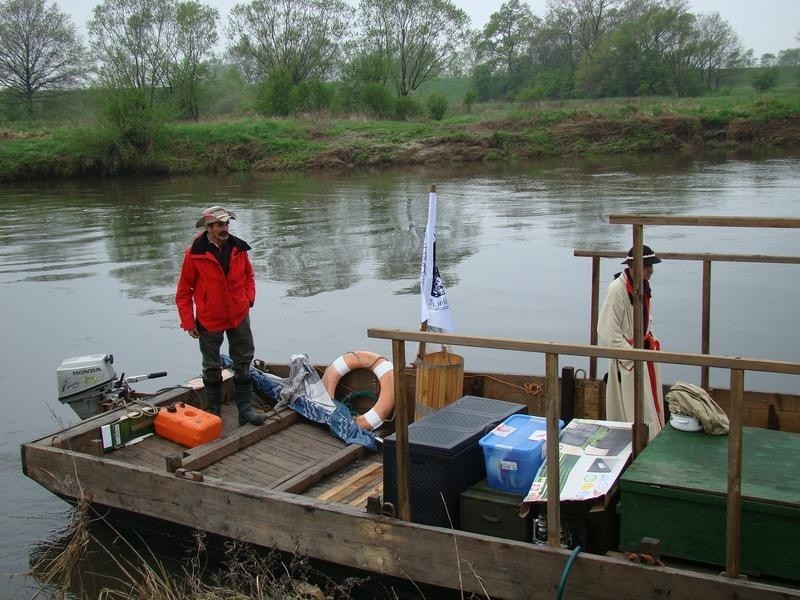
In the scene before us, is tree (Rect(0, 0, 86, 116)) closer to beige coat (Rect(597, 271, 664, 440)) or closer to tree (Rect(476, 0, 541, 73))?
tree (Rect(476, 0, 541, 73))

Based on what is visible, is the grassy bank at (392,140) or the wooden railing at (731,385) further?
the grassy bank at (392,140)

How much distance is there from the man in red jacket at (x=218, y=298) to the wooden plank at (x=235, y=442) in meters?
0.11

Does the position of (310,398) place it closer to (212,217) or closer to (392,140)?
(212,217)

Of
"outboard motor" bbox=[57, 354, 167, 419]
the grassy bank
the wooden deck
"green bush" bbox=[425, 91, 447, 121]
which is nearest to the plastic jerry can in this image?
the wooden deck

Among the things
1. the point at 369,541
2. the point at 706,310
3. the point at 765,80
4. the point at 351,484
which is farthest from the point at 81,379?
the point at 765,80

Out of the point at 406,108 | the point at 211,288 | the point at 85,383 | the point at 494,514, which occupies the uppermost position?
the point at 406,108

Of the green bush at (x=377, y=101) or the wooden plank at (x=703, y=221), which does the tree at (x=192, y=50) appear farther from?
the wooden plank at (x=703, y=221)

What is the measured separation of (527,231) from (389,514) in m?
17.2

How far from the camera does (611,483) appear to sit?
516 centimetres

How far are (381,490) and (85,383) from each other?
3.12 m

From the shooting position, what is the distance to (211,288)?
7473 millimetres

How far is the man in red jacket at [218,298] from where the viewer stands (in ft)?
24.3

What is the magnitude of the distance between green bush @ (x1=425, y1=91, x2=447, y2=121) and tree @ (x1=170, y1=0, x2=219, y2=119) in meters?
15.4

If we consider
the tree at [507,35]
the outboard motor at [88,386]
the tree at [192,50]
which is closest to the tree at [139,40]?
the tree at [192,50]
